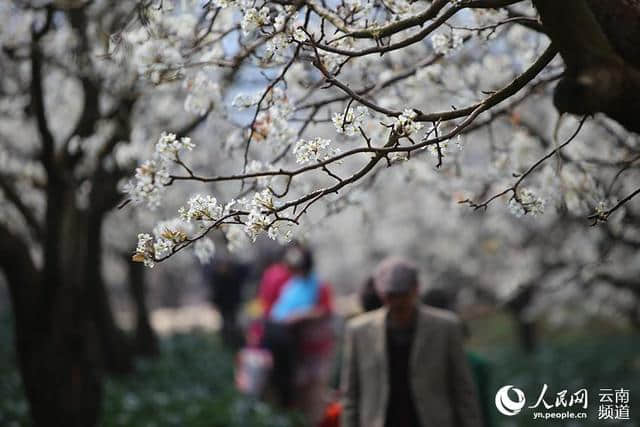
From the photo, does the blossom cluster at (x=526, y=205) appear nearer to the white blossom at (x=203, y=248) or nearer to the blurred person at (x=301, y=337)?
the white blossom at (x=203, y=248)

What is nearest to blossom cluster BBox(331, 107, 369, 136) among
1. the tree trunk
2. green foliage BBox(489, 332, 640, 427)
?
the tree trunk

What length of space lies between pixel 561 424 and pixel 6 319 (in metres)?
12.8

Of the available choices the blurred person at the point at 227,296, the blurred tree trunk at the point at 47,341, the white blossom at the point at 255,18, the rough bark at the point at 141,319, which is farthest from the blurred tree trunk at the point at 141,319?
the white blossom at the point at 255,18

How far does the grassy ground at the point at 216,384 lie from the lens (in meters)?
7.49

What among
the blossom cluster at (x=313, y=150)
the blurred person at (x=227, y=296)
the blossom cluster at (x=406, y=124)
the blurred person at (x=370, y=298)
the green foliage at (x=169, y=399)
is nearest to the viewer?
the blossom cluster at (x=406, y=124)

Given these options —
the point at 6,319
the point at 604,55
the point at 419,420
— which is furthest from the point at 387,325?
the point at 6,319

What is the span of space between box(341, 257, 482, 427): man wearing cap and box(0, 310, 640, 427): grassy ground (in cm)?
88

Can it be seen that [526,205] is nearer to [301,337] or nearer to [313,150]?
[313,150]

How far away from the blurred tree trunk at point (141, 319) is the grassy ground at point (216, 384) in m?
0.35

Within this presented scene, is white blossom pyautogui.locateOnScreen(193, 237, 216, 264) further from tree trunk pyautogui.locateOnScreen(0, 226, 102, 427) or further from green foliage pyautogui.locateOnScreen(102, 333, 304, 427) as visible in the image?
green foliage pyautogui.locateOnScreen(102, 333, 304, 427)

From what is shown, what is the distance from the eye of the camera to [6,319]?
16.2 metres

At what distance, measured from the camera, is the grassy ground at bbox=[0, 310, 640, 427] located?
24.6 feet

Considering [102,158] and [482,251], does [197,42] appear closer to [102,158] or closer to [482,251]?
[102,158]

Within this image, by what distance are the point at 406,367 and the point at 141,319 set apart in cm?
959
